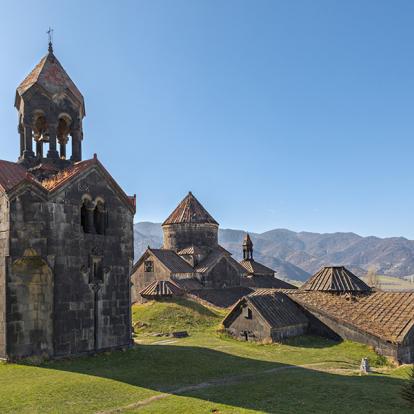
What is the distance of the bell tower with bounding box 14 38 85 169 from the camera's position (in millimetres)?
21978

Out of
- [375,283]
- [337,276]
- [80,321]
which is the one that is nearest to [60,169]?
[80,321]

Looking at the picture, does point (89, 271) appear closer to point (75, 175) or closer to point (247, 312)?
point (75, 175)

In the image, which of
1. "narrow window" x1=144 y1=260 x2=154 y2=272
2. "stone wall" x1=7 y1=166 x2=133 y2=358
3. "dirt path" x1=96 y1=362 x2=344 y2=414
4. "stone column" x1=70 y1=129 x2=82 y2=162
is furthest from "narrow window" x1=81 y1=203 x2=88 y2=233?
"narrow window" x1=144 y1=260 x2=154 y2=272

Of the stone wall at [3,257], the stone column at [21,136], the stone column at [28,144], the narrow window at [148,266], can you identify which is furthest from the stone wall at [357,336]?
the stone column at [21,136]

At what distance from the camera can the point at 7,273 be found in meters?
18.1

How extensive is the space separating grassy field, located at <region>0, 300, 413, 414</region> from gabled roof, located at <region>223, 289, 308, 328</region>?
65.5 inches

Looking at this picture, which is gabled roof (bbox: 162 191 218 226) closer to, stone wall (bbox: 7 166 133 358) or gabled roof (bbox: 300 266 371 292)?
gabled roof (bbox: 300 266 371 292)

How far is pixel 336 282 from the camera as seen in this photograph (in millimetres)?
→ 29812

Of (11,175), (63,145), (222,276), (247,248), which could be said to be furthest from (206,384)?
(247,248)

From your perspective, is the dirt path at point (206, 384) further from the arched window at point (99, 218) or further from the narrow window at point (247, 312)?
the arched window at point (99, 218)

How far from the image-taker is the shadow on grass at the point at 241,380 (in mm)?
13281

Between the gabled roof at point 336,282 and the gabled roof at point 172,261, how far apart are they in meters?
14.2

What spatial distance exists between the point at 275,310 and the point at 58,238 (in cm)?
1464

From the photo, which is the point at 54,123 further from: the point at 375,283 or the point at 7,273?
the point at 375,283
